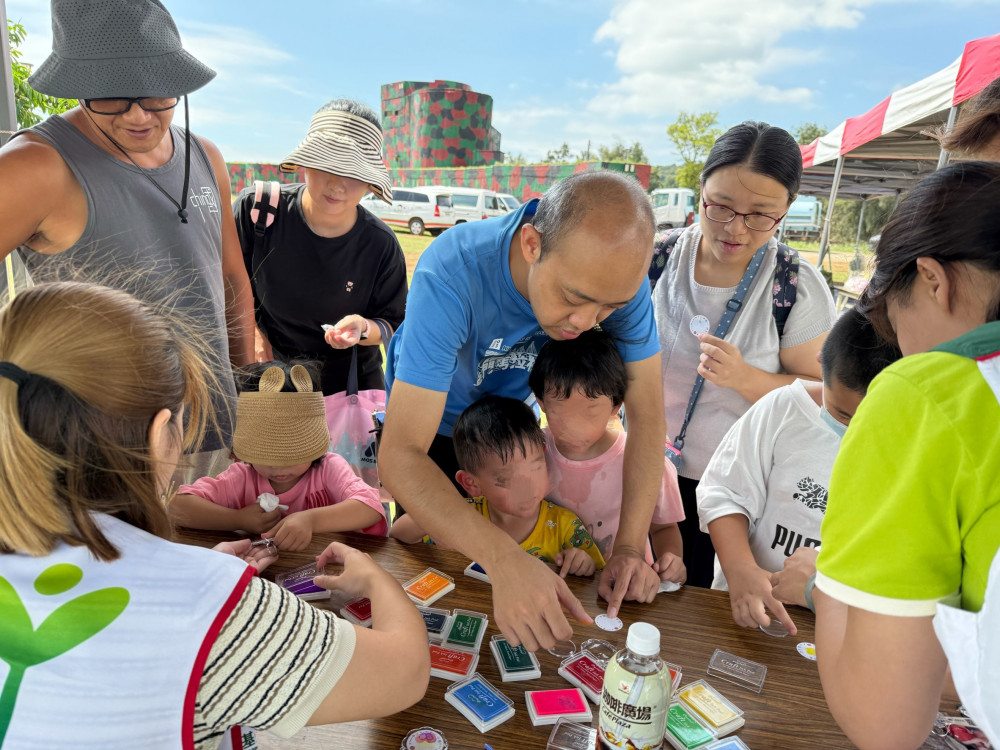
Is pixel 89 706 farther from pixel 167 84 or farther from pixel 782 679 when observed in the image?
pixel 167 84

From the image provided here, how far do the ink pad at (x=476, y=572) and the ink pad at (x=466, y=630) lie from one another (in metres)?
0.12

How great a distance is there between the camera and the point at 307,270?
7.93 feet

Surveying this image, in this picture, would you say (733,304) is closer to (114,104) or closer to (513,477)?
(513,477)

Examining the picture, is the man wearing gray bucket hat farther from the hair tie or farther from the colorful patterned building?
the colorful patterned building

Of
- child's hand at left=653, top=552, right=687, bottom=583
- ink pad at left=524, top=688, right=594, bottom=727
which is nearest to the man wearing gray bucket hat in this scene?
ink pad at left=524, top=688, right=594, bottom=727

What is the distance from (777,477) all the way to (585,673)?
2.65 ft

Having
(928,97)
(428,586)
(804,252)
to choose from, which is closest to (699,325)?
(428,586)

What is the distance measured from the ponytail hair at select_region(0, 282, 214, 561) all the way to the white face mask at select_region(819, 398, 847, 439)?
4.49 feet

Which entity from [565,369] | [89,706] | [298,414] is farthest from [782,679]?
[298,414]

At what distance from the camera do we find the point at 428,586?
4.25 ft

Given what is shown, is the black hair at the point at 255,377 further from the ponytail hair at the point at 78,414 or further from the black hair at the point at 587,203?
the ponytail hair at the point at 78,414

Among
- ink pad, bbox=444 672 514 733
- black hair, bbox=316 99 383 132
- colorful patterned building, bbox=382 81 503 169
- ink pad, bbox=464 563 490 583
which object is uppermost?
colorful patterned building, bbox=382 81 503 169

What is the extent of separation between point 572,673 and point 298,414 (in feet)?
3.55

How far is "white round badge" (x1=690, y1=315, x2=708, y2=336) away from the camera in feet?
6.86
